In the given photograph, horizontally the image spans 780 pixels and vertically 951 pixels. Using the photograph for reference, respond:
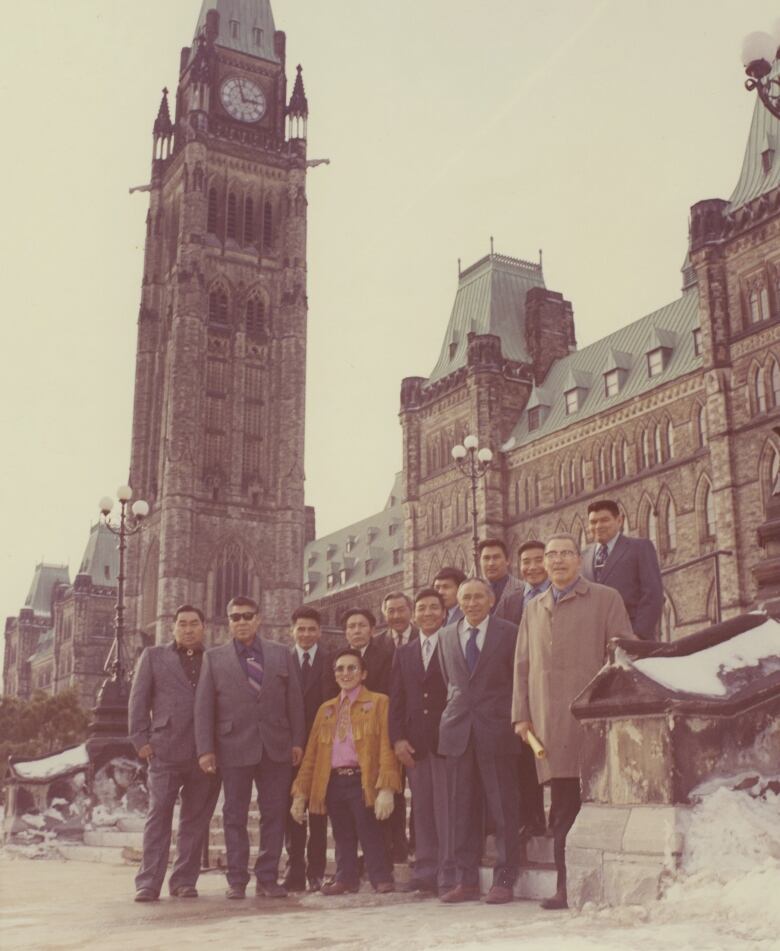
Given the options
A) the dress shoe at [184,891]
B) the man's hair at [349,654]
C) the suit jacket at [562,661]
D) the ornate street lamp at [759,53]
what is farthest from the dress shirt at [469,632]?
the ornate street lamp at [759,53]

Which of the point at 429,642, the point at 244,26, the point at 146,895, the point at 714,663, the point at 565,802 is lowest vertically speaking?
the point at 146,895

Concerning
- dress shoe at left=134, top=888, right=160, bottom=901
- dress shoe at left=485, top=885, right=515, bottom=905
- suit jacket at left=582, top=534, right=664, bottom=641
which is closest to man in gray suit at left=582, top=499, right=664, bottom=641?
suit jacket at left=582, top=534, right=664, bottom=641

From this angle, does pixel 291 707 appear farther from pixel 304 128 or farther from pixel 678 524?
pixel 304 128

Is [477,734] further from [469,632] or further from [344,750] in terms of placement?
[344,750]

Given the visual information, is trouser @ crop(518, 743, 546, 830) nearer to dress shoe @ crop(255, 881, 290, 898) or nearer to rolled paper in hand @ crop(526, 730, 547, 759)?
rolled paper in hand @ crop(526, 730, 547, 759)

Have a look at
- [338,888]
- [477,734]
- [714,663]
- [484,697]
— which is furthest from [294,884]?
[714,663]

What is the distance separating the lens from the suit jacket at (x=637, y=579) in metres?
7.62

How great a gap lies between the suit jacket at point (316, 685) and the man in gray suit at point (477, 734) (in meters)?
1.54

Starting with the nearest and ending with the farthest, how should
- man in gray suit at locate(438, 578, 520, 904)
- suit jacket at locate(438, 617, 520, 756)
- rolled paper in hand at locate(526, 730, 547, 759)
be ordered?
rolled paper in hand at locate(526, 730, 547, 759) → man in gray suit at locate(438, 578, 520, 904) → suit jacket at locate(438, 617, 520, 756)

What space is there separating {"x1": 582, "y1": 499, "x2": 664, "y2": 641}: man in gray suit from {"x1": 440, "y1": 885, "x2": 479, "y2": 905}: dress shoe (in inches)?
76.4

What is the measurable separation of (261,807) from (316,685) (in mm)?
1101

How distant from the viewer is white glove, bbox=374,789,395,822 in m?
7.70

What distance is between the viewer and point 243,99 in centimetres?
7200

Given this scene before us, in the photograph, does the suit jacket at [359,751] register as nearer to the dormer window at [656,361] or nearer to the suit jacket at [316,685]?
the suit jacket at [316,685]
